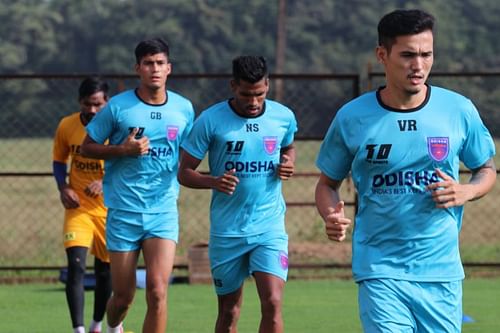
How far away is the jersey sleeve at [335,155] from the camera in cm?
569

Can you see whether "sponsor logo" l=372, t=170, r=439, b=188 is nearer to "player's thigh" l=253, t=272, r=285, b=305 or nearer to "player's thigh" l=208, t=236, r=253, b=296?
"player's thigh" l=253, t=272, r=285, b=305

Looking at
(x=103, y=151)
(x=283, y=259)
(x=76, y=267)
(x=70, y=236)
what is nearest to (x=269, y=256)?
(x=283, y=259)

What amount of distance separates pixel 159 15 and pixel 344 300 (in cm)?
5397

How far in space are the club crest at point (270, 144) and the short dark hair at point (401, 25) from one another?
2.69m

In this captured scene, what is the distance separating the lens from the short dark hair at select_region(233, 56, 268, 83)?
7.97 m

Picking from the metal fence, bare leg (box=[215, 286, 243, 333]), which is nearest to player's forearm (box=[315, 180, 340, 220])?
bare leg (box=[215, 286, 243, 333])

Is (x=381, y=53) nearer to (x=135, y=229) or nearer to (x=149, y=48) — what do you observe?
(x=149, y=48)

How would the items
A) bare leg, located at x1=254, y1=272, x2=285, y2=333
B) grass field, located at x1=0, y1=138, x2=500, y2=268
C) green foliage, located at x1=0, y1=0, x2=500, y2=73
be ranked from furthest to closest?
1. green foliage, located at x1=0, y1=0, x2=500, y2=73
2. grass field, located at x1=0, y1=138, x2=500, y2=268
3. bare leg, located at x1=254, y1=272, x2=285, y2=333

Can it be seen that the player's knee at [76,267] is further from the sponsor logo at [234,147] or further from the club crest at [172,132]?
the sponsor logo at [234,147]

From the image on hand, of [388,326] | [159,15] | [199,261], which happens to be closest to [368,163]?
[388,326]

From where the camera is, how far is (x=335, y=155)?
5.72m

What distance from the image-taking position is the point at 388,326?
5383 millimetres

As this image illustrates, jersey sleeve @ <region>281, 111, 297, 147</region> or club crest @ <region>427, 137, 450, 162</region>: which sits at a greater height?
jersey sleeve @ <region>281, 111, 297, 147</region>

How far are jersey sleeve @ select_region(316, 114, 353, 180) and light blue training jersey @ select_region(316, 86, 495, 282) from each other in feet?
0.10
